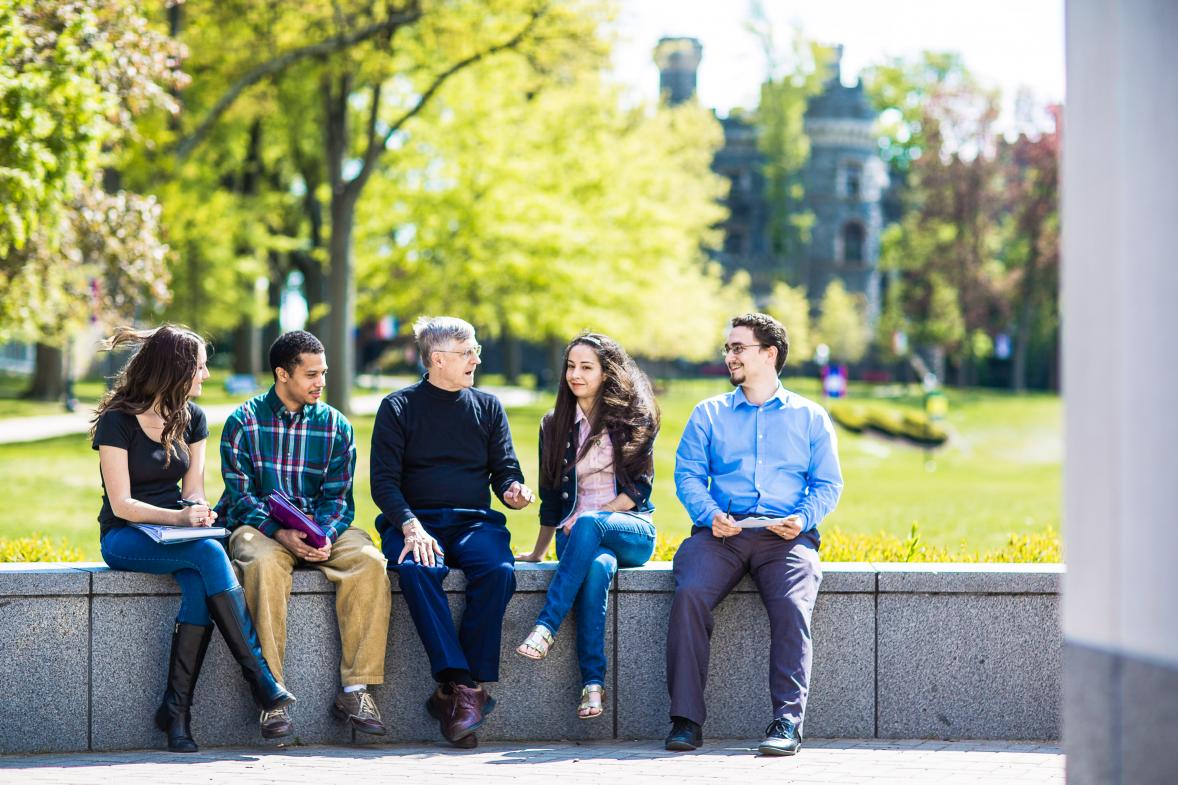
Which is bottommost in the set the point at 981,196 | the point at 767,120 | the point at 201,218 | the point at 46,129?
the point at 46,129

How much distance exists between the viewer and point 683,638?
6184 mm

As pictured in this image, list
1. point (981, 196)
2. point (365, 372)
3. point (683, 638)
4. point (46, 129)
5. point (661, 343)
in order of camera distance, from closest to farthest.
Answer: point (683, 638)
point (46, 129)
point (661, 343)
point (981, 196)
point (365, 372)

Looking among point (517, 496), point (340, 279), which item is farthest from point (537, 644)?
point (340, 279)

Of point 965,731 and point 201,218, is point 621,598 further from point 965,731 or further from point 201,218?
point 201,218

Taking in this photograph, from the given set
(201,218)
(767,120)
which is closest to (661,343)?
(201,218)

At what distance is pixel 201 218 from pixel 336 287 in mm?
4540

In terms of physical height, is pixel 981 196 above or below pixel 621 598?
above

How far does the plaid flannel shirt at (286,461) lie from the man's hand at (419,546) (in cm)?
30

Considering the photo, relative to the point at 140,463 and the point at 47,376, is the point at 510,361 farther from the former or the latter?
the point at 140,463

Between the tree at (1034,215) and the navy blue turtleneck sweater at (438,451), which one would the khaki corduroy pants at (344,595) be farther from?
the tree at (1034,215)

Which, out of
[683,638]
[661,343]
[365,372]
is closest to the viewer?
[683,638]

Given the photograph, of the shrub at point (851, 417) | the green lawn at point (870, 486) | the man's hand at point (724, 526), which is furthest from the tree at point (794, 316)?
the man's hand at point (724, 526)

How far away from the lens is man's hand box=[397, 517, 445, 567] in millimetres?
6277

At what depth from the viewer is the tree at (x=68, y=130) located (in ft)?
30.6
